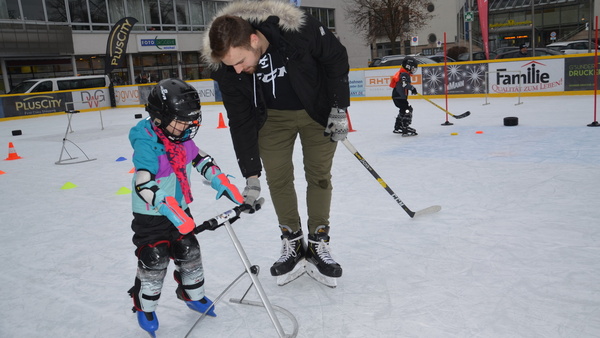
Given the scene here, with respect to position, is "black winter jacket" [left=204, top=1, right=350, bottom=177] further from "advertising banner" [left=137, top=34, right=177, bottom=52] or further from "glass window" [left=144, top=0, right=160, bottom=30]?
"glass window" [left=144, top=0, right=160, bottom=30]

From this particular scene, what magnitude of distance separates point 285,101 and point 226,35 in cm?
62

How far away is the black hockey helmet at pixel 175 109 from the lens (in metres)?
2.11

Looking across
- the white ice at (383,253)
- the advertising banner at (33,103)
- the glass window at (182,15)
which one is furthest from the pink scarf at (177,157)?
the glass window at (182,15)

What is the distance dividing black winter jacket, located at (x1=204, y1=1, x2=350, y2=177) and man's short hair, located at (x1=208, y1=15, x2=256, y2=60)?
198 millimetres

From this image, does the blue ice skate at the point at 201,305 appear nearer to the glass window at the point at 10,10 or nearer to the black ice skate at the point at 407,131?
the black ice skate at the point at 407,131

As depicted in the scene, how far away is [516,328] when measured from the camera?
219cm

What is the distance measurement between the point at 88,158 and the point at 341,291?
21.0 feet

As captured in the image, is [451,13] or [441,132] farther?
[451,13]

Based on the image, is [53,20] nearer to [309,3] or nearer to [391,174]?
[309,3]

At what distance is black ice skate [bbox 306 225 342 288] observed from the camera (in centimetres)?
274

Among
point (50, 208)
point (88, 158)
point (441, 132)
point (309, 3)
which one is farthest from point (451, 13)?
point (50, 208)

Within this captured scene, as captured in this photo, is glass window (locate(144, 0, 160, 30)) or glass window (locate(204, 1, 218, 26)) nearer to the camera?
glass window (locate(144, 0, 160, 30))

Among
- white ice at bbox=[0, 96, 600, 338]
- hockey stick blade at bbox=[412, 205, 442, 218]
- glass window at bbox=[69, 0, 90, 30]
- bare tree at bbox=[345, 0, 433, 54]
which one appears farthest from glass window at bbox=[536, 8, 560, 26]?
hockey stick blade at bbox=[412, 205, 442, 218]

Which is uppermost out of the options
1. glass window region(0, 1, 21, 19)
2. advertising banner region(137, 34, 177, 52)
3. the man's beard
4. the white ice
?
glass window region(0, 1, 21, 19)
